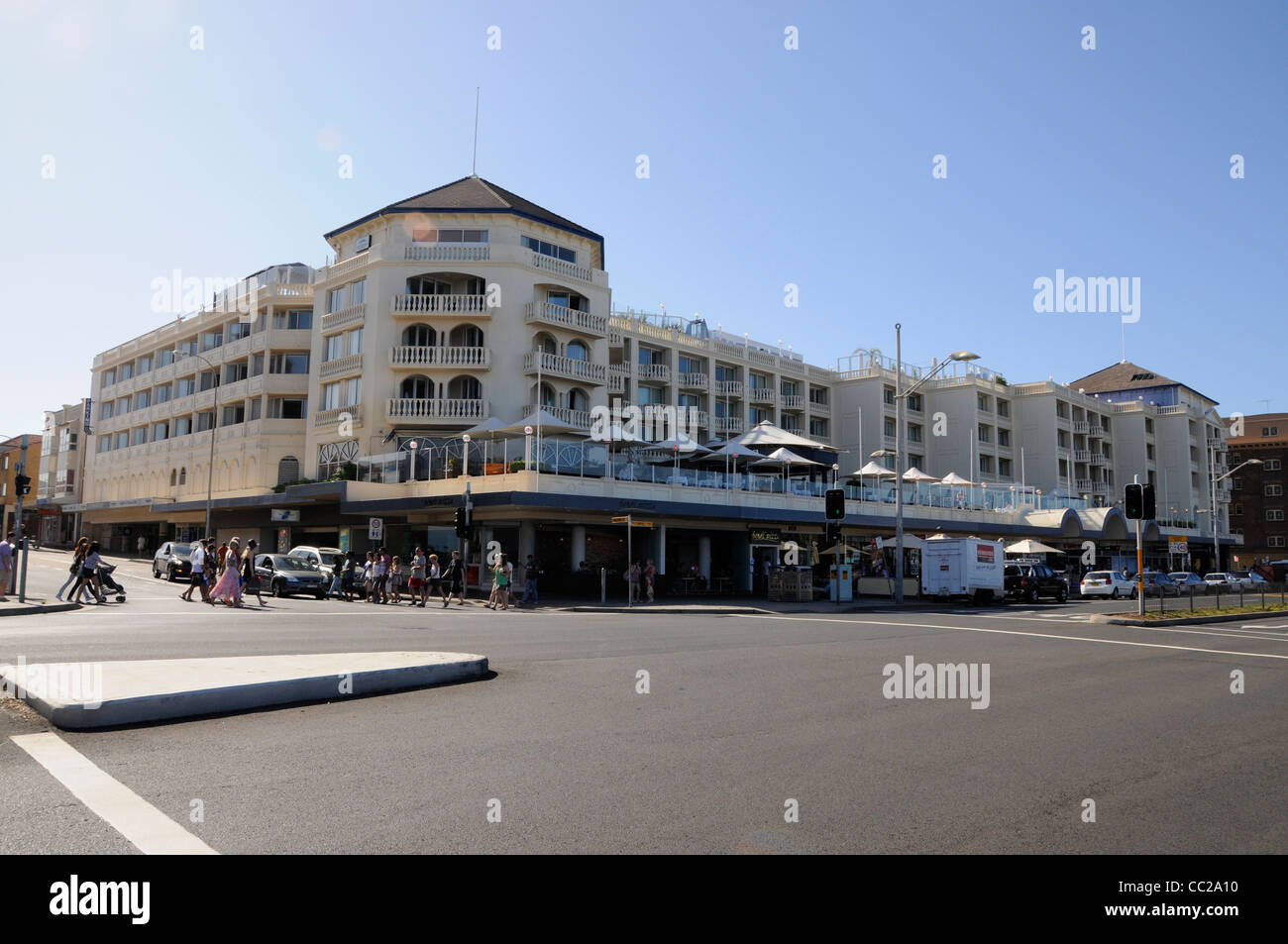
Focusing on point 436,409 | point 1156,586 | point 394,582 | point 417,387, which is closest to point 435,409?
point 436,409

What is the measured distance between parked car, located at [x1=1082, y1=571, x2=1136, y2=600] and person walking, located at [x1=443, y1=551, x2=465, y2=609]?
3003 centimetres

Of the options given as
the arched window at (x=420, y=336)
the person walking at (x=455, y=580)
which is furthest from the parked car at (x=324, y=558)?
the arched window at (x=420, y=336)

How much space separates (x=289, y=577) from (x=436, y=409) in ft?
42.1

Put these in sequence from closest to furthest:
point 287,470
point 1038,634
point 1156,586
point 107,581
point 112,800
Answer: point 112,800 < point 1038,634 < point 107,581 < point 1156,586 < point 287,470

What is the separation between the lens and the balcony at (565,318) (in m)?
43.3

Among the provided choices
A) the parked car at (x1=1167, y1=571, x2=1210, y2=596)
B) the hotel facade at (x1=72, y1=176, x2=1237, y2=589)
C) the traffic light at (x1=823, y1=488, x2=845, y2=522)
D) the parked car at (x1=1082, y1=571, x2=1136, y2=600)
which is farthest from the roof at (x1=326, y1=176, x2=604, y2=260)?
the parked car at (x1=1167, y1=571, x2=1210, y2=596)

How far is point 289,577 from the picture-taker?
103 feet

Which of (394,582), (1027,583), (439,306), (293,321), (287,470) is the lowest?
(1027,583)

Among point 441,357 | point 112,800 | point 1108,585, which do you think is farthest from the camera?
point 1108,585

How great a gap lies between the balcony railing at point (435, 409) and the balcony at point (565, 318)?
4874 mm

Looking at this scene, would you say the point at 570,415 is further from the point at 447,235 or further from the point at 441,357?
the point at 447,235

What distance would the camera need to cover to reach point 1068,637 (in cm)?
1916
